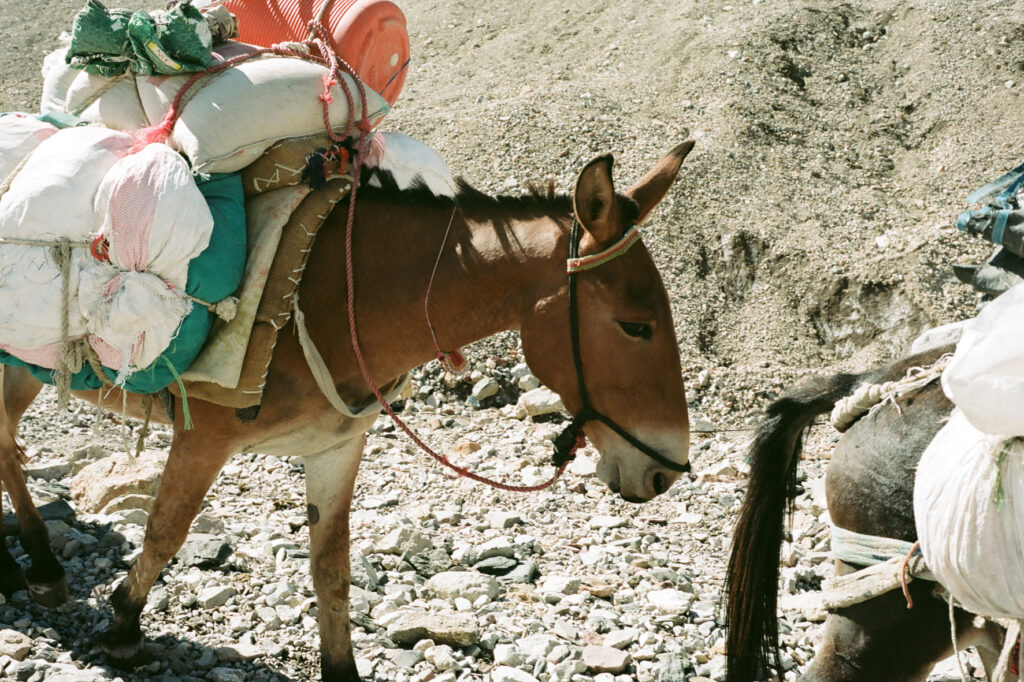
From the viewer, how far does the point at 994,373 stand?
1759 millimetres

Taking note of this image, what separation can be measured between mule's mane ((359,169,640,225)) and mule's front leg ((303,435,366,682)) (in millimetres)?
877

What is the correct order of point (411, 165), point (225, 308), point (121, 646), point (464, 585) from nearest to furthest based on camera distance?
point (225, 308)
point (411, 165)
point (121, 646)
point (464, 585)

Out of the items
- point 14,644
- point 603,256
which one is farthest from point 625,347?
point 14,644

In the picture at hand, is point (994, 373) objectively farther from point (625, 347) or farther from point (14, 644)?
point (14, 644)

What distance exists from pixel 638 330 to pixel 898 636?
1.01 meters

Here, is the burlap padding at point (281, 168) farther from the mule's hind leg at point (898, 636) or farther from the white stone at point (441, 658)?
the mule's hind leg at point (898, 636)

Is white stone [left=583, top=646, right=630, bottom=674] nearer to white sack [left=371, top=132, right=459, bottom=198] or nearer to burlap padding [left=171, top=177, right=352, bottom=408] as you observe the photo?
burlap padding [left=171, top=177, right=352, bottom=408]

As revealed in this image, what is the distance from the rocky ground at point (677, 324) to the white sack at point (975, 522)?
160cm

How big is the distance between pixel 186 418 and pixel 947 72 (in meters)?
8.68

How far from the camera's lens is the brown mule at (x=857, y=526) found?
86.2 inches

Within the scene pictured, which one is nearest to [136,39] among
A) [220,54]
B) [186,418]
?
[220,54]

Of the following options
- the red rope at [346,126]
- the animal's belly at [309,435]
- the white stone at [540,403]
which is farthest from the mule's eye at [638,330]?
the white stone at [540,403]

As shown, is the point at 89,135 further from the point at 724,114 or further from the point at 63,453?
the point at 724,114

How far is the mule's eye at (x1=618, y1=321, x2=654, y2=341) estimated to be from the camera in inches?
94.4
